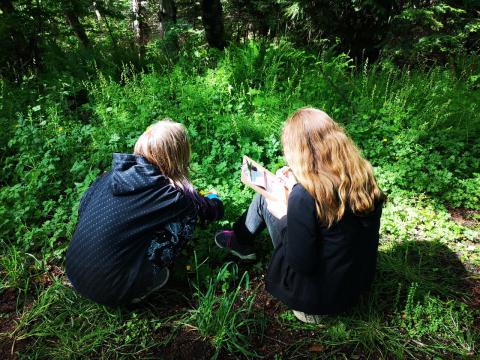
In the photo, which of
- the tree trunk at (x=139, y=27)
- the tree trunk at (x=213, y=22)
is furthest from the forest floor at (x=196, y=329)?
the tree trunk at (x=139, y=27)

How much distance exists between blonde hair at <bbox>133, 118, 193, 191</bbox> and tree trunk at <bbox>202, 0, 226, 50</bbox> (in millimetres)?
4434

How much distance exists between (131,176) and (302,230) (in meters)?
1.07

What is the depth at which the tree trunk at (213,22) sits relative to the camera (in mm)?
5953

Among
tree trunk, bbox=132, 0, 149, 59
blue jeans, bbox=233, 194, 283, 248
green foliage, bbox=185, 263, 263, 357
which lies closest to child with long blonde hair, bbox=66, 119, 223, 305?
green foliage, bbox=185, 263, 263, 357

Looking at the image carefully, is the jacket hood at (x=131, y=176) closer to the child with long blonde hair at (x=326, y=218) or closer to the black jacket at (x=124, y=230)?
the black jacket at (x=124, y=230)

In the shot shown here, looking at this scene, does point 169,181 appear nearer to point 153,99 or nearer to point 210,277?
point 210,277

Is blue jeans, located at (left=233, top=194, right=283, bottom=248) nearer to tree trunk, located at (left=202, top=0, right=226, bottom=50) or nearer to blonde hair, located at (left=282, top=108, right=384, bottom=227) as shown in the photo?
blonde hair, located at (left=282, top=108, right=384, bottom=227)

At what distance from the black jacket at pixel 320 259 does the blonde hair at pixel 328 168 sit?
0.06 m

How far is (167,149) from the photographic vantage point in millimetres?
2189

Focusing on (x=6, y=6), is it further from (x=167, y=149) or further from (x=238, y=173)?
(x=167, y=149)

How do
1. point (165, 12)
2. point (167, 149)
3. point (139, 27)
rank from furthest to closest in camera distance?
point (139, 27) < point (165, 12) < point (167, 149)

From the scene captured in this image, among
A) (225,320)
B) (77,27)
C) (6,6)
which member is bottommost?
(225,320)

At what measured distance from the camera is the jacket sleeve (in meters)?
1.77

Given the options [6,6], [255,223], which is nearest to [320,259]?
[255,223]
